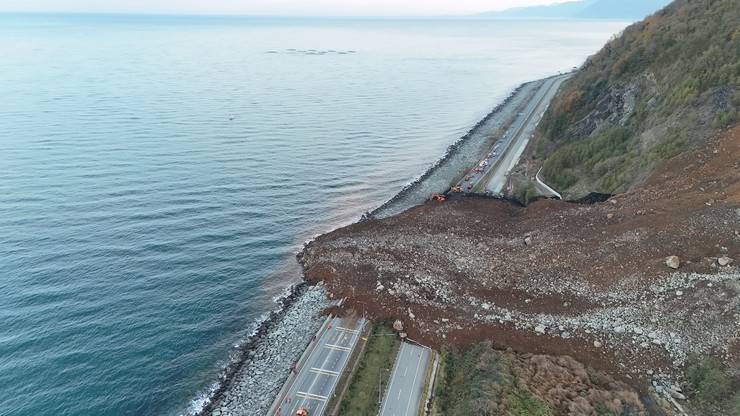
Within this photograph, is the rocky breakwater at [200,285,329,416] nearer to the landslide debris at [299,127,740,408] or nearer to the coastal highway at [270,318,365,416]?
the coastal highway at [270,318,365,416]

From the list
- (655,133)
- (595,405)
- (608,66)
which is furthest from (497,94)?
(595,405)

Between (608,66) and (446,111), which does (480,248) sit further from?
(446,111)

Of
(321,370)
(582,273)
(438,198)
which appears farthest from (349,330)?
(438,198)

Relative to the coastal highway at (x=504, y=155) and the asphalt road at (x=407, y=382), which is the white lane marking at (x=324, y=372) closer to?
the asphalt road at (x=407, y=382)

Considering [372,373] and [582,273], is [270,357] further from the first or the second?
[582,273]

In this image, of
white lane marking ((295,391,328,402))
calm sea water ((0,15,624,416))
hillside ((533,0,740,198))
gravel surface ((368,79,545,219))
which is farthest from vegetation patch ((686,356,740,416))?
gravel surface ((368,79,545,219))

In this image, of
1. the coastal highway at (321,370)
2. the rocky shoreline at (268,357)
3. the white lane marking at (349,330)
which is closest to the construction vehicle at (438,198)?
the rocky shoreline at (268,357)

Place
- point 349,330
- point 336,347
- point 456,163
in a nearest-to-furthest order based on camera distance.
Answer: point 336,347 → point 349,330 → point 456,163
